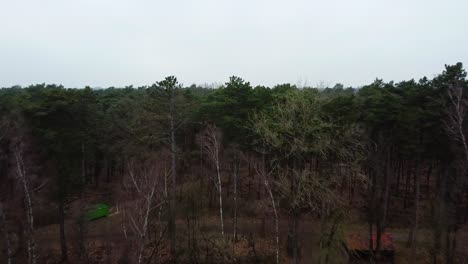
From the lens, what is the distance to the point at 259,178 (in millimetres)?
22969

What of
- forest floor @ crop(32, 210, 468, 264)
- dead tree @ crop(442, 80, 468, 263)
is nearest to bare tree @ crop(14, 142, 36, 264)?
forest floor @ crop(32, 210, 468, 264)

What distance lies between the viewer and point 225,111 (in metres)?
24.3

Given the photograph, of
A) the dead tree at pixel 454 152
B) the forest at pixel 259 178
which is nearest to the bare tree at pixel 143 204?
the forest at pixel 259 178

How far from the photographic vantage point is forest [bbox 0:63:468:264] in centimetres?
1467

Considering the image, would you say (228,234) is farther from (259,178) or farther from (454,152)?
(454,152)

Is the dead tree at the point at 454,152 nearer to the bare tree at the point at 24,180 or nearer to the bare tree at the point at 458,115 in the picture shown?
the bare tree at the point at 458,115

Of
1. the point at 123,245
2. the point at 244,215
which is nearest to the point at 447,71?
the point at 244,215

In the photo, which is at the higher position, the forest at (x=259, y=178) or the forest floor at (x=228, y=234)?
→ the forest at (x=259, y=178)

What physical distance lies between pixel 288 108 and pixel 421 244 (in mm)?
15120

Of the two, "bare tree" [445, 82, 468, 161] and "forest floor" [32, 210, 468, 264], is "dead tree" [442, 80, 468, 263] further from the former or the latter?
"forest floor" [32, 210, 468, 264]

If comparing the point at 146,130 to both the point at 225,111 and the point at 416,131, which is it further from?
the point at 416,131

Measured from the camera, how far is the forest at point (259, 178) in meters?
14.7

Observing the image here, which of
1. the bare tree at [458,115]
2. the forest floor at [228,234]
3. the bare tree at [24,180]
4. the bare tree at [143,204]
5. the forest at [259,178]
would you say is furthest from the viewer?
the forest floor at [228,234]

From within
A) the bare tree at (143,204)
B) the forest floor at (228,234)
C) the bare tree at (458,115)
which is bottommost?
the forest floor at (228,234)
